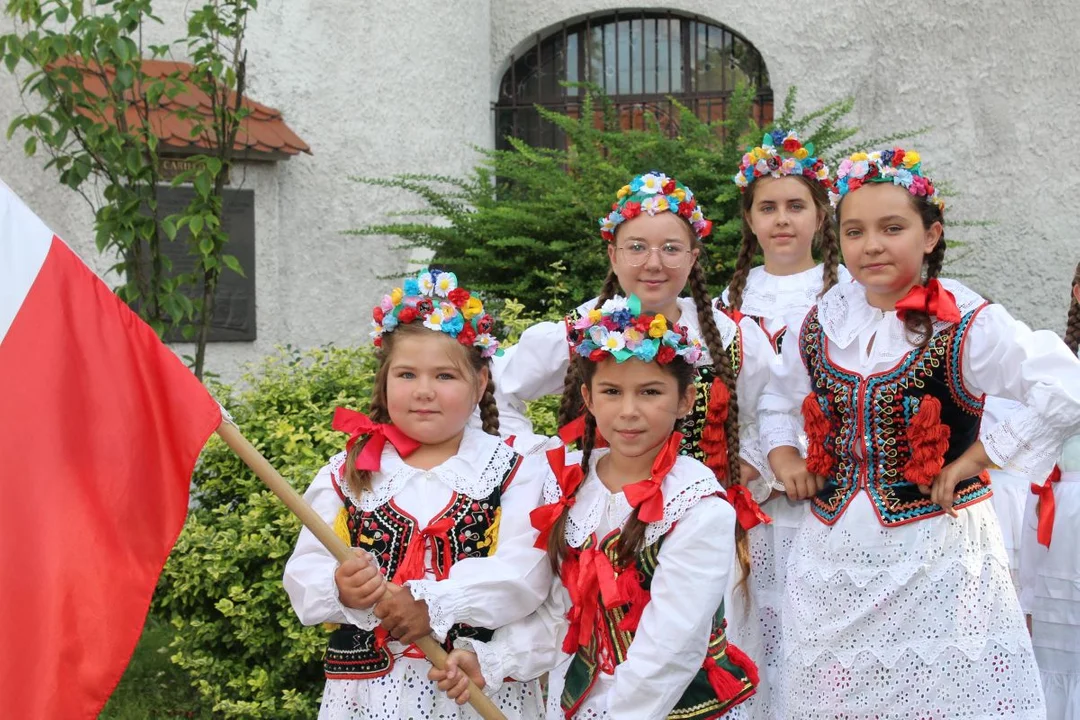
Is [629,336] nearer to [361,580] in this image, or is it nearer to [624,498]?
[624,498]

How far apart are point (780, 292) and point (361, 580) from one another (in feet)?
6.33

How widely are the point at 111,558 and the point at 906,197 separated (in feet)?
6.75

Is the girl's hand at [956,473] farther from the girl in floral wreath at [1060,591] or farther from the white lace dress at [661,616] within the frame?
the girl in floral wreath at [1060,591]

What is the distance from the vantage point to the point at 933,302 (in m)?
3.05

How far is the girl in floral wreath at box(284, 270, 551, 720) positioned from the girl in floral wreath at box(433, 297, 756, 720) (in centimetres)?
10

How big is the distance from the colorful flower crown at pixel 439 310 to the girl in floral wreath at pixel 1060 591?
73.3 inches

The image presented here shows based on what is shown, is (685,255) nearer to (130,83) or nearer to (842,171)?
(842,171)

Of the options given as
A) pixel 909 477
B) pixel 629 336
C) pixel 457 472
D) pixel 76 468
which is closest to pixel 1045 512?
pixel 909 477

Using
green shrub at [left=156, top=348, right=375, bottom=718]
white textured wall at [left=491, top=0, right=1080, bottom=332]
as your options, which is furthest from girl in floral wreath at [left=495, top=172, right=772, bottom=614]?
white textured wall at [left=491, top=0, right=1080, bottom=332]

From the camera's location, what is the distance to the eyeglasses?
3.39m

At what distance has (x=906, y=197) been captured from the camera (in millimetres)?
3137

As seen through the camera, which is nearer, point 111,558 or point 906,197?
point 111,558

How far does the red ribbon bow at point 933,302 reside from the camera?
3.03 meters

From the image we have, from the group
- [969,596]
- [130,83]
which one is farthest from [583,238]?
[969,596]
